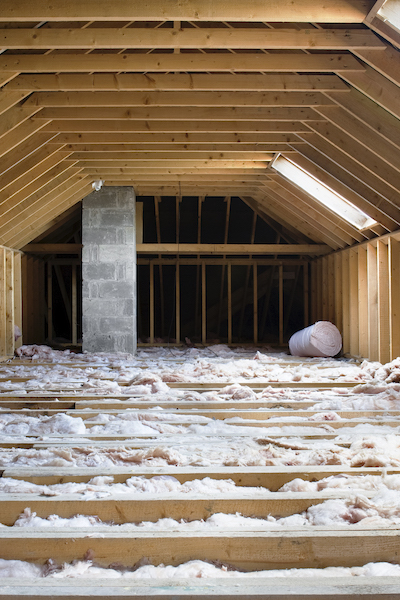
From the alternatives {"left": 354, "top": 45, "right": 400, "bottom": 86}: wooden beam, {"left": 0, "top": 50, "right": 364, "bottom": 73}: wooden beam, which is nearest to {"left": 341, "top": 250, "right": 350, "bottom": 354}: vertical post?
{"left": 0, "top": 50, "right": 364, "bottom": 73}: wooden beam

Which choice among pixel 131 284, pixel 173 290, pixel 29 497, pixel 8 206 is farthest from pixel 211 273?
pixel 29 497

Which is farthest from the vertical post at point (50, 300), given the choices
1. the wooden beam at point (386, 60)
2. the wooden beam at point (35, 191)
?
the wooden beam at point (386, 60)

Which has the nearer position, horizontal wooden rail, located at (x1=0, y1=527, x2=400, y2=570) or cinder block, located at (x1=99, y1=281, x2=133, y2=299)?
horizontal wooden rail, located at (x1=0, y1=527, x2=400, y2=570)

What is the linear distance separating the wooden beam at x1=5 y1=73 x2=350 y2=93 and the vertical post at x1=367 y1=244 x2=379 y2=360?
2.97 m

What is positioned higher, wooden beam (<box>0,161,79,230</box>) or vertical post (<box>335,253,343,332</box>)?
wooden beam (<box>0,161,79,230</box>)

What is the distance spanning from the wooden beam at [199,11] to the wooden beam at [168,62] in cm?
70

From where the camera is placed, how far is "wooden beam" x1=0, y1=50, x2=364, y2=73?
4094 mm

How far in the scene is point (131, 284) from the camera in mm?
8344

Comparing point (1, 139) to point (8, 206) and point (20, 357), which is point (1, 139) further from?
point (20, 357)

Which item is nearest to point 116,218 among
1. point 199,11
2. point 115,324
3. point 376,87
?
point 115,324

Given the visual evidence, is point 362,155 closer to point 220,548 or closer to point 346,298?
point 346,298

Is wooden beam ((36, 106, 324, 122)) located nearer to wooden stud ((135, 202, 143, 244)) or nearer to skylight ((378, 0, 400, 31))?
skylight ((378, 0, 400, 31))

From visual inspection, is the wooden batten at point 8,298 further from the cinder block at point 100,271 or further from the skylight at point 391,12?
the skylight at point 391,12

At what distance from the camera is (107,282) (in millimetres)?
8352
